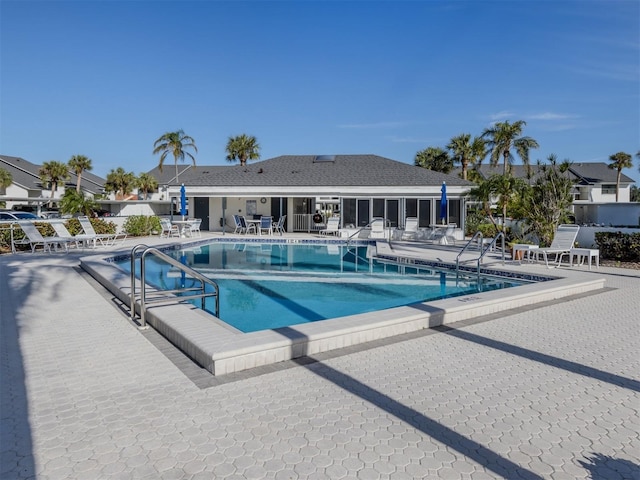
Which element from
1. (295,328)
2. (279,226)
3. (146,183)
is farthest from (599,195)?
(295,328)

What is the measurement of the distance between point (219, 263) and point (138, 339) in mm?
9753

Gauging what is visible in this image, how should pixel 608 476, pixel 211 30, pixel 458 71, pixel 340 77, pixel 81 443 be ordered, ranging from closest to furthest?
pixel 608 476
pixel 81 443
pixel 211 30
pixel 458 71
pixel 340 77

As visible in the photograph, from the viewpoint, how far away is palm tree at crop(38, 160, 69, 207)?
46.3m

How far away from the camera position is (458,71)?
24016 millimetres

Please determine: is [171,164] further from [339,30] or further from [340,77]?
[339,30]

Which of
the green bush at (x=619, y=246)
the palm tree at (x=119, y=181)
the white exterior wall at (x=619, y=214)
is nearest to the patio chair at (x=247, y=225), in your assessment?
the green bush at (x=619, y=246)

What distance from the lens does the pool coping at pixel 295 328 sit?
15.7 feet

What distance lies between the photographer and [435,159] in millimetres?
43188

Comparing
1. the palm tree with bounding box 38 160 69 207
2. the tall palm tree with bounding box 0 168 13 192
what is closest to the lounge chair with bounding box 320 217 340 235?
the tall palm tree with bounding box 0 168 13 192

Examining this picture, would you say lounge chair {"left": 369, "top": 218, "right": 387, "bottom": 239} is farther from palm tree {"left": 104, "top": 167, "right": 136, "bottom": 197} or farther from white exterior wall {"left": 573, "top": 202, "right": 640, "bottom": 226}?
palm tree {"left": 104, "top": 167, "right": 136, "bottom": 197}

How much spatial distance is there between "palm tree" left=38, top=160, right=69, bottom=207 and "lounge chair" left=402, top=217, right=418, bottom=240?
3940 cm

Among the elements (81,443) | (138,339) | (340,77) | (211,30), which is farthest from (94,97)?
(81,443)

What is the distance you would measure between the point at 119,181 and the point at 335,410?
54.4 meters

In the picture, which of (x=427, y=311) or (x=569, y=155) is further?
(x=569, y=155)
